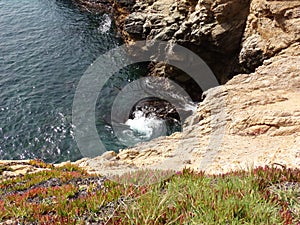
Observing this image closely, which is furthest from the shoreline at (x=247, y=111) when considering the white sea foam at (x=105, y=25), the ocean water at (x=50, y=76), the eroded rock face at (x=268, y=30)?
the white sea foam at (x=105, y=25)

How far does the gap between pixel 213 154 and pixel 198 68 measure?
20064mm

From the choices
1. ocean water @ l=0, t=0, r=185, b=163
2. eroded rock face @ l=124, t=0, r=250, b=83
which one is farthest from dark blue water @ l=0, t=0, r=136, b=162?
eroded rock face @ l=124, t=0, r=250, b=83

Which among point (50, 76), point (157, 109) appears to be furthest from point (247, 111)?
point (50, 76)

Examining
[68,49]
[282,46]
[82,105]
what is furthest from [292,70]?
[68,49]

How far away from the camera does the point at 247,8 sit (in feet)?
93.2

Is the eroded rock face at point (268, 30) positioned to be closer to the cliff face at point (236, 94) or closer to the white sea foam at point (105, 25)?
the cliff face at point (236, 94)

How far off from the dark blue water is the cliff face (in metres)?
8.93

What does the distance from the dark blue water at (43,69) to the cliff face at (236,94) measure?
8.93m

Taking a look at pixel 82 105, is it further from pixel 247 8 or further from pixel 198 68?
pixel 247 8

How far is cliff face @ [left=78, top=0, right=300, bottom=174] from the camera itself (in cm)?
1423

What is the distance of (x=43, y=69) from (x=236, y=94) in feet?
91.8

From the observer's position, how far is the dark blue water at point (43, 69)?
28.7 m

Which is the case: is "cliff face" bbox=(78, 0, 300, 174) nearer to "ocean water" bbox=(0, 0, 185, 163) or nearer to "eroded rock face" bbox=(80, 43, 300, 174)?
"eroded rock face" bbox=(80, 43, 300, 174)

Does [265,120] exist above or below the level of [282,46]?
below
